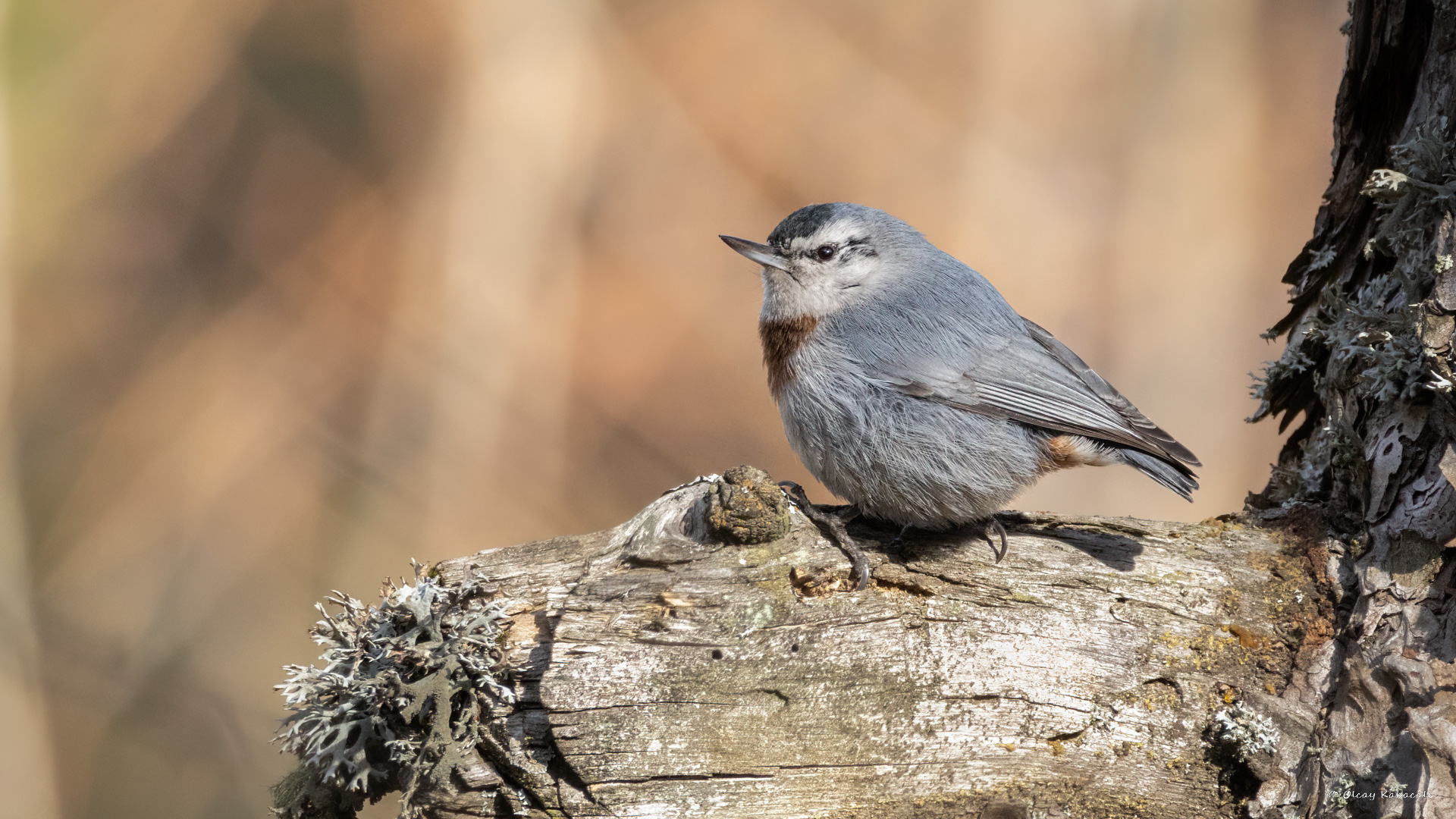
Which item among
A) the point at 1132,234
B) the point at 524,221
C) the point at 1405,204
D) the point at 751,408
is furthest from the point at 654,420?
the point at 1405,204

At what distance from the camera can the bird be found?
2.01m

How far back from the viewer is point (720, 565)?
1688mm

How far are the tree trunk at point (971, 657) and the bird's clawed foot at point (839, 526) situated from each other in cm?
2

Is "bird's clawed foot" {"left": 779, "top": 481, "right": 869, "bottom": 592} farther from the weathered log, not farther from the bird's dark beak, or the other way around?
the bird's dark beak

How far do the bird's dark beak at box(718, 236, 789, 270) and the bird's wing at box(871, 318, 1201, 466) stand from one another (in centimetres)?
49

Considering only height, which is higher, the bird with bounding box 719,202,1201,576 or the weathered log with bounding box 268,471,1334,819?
the bird with bounding box 719,202,1201,576

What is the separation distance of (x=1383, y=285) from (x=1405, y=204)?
0.18 m

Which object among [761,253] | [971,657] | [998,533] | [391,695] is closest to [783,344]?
[761,253]

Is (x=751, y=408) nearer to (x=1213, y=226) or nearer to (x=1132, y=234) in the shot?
(x=1132, y=234)

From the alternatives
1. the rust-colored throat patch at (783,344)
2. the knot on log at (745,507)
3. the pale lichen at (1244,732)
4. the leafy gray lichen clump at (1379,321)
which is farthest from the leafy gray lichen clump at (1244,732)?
the rust-colored throat patch at (783,344)

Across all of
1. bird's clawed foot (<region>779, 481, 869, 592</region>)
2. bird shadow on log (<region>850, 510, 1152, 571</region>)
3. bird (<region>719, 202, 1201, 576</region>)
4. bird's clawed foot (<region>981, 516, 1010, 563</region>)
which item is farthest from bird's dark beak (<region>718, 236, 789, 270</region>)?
bird's clawed foot (<region>981, 516, 1010, 563</region>)

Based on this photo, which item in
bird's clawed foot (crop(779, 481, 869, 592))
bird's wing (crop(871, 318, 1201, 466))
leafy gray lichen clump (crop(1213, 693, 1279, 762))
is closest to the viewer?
leafy gray lichen clump (crop(1213, 693, 1279, 762))

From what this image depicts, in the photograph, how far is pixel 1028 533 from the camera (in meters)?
2.02

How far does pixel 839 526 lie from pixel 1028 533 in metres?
0.47
